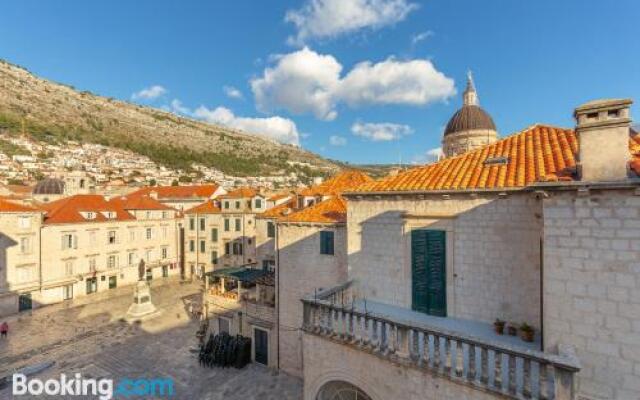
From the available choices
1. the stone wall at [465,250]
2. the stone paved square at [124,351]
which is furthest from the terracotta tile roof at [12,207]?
the stone wall at [465,250]

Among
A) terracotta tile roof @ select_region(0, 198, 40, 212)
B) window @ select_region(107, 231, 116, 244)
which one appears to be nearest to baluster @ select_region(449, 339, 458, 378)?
terracotta tile roof @ select_region(0, 198, 40, 212)

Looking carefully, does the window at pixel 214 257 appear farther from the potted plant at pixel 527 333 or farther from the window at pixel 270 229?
the potted plant at pixel 527 333

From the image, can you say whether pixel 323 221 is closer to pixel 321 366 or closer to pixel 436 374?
pixel 321 366

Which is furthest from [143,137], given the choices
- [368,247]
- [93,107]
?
[368,247]

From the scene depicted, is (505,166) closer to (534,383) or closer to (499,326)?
(499,326)

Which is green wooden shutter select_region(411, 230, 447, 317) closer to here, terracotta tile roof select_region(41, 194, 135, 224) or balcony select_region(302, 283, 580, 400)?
balcony select_region(302, 283, 580, 400)

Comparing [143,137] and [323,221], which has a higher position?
[143,137]

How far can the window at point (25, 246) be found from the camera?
93.9 ft

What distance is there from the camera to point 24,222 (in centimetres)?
2889

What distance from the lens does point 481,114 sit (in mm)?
30688

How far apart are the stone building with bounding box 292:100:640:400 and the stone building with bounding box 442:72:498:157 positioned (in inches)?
794

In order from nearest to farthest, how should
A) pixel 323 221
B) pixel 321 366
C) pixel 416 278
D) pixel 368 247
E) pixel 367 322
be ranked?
pixel 367 322, pixel 321 366, pixel 416 278, pixel 368 247, pixel 323 221

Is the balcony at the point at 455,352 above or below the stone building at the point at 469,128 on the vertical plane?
below

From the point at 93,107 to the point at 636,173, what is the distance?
6255 inches
